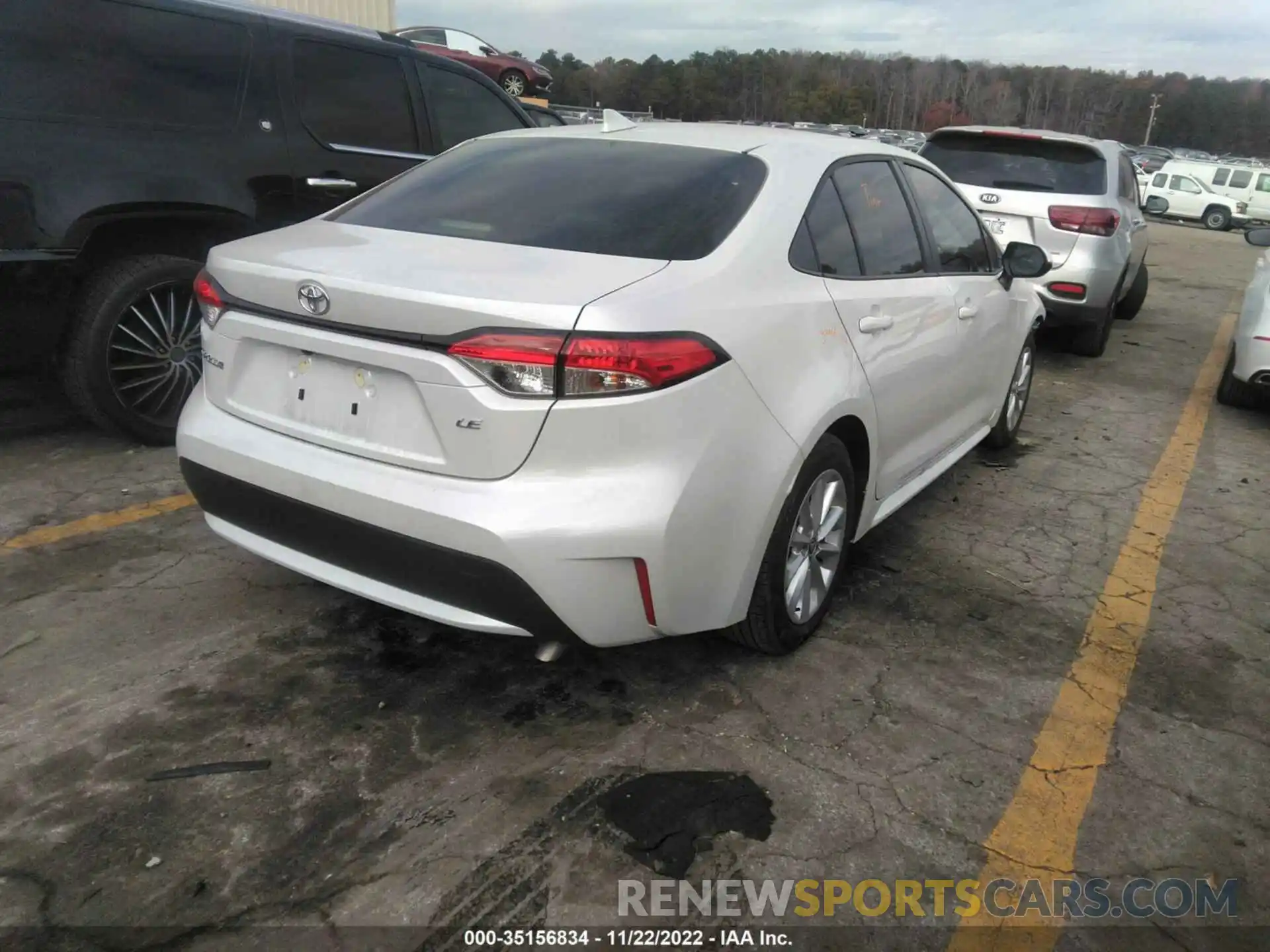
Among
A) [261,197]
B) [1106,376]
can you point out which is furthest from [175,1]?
[1106,376]

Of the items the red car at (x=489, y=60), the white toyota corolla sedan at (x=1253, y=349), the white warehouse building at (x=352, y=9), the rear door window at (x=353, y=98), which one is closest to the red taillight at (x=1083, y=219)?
the white toyota corolla sedan at (x=1253, y=349)

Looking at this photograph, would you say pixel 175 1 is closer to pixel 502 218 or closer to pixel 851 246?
pixel 502 218

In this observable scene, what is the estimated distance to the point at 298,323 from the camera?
8.42 feet

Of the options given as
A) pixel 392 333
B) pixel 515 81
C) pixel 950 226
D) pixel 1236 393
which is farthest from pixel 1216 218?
pixel 392 333

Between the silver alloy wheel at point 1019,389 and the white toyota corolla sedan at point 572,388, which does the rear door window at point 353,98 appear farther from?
the silver alloy wheel at point 1019,389

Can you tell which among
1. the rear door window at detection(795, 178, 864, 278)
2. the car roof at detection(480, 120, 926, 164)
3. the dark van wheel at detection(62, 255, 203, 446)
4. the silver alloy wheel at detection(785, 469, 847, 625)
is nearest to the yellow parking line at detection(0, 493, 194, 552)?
the dark van wheel at detection(62, 255, 203, 446)

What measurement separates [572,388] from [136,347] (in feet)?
9.76

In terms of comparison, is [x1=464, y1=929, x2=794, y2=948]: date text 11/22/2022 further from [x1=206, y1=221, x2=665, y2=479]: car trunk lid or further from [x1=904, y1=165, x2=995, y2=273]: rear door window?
[x1=904, y1=165, x2=995, y2=273]: rear door window

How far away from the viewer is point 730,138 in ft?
11.0

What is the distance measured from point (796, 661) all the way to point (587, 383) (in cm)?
133

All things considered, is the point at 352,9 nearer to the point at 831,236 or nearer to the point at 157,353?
the point at 157,353

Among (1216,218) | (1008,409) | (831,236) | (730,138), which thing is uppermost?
(730,138)

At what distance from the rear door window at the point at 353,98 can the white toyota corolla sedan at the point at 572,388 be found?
1933 millimetres

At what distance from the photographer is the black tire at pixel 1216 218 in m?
28.7
